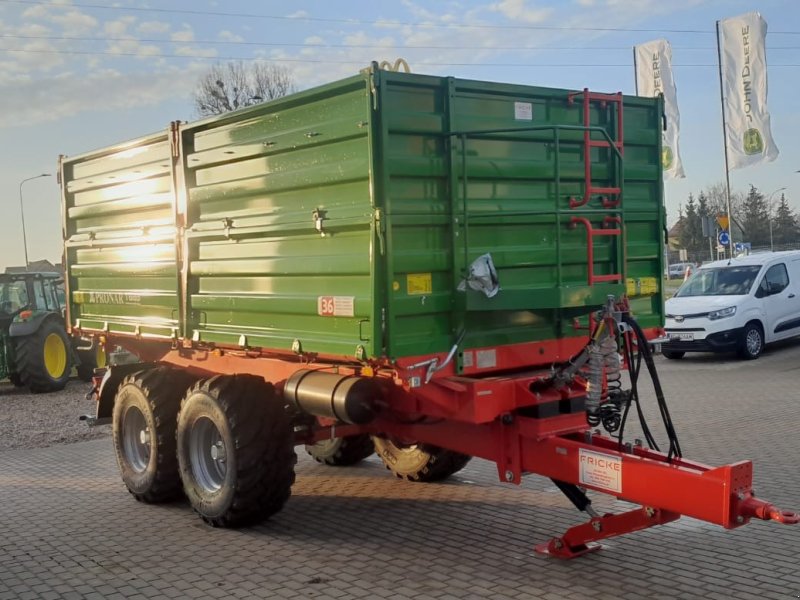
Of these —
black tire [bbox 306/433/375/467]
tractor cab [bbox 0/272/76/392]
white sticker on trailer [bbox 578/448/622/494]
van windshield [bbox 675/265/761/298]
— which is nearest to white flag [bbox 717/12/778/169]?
van windshield [bbox 675/265/761/298]

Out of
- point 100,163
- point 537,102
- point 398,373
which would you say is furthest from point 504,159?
point 100,163

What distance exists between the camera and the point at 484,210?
17.2 ft

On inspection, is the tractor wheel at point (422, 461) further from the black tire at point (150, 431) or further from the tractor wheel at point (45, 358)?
the tractor wheel at point (45, 358)

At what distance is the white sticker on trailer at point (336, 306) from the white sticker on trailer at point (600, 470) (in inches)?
60.7

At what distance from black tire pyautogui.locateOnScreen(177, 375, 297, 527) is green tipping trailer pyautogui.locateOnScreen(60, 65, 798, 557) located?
2cm

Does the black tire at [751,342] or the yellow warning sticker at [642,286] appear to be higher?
the yellow warning sticker at [642,286]

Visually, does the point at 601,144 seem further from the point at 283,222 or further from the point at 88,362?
the point at 88,362

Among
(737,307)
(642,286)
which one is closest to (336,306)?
(642,286)

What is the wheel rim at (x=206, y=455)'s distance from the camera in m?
6.44

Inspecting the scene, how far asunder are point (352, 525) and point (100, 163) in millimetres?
4102

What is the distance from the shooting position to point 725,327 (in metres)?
15.1

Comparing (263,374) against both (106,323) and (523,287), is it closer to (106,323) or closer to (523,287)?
(523,287)

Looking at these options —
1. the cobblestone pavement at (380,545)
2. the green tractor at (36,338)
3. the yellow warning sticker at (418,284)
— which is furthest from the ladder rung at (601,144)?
the green tractor at (36,338)

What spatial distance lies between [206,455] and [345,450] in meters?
1.82
